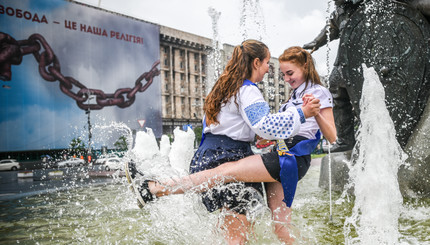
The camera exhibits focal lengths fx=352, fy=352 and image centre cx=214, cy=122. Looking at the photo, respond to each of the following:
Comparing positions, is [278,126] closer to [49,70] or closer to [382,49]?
[382,49]

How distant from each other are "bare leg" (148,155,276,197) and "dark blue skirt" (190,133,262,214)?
0.05m

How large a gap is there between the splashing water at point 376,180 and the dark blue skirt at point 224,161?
33.5 inches

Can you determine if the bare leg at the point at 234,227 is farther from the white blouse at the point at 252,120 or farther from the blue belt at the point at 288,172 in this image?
the white blouse at the point at 252,120

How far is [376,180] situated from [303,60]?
1.26 m

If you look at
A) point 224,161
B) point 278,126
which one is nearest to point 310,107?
point 278,126

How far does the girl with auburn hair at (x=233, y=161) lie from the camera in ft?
6.40

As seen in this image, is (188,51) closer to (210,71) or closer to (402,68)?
(210,71)

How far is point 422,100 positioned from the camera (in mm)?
3760

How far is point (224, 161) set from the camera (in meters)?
2.04

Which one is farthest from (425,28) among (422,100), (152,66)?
(152,66)

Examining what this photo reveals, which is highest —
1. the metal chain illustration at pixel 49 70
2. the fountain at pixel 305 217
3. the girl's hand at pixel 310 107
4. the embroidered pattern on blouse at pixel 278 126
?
the metal chain illustration at pixel 49 70

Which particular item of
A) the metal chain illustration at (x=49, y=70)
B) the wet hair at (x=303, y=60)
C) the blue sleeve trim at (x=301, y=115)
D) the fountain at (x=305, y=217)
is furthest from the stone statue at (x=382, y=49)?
the metal chain illustration at (x=49, y=70)

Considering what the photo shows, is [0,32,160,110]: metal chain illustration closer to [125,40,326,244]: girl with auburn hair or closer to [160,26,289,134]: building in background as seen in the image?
[160,26,289,134]: building in background

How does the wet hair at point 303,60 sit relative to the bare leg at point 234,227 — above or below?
above
